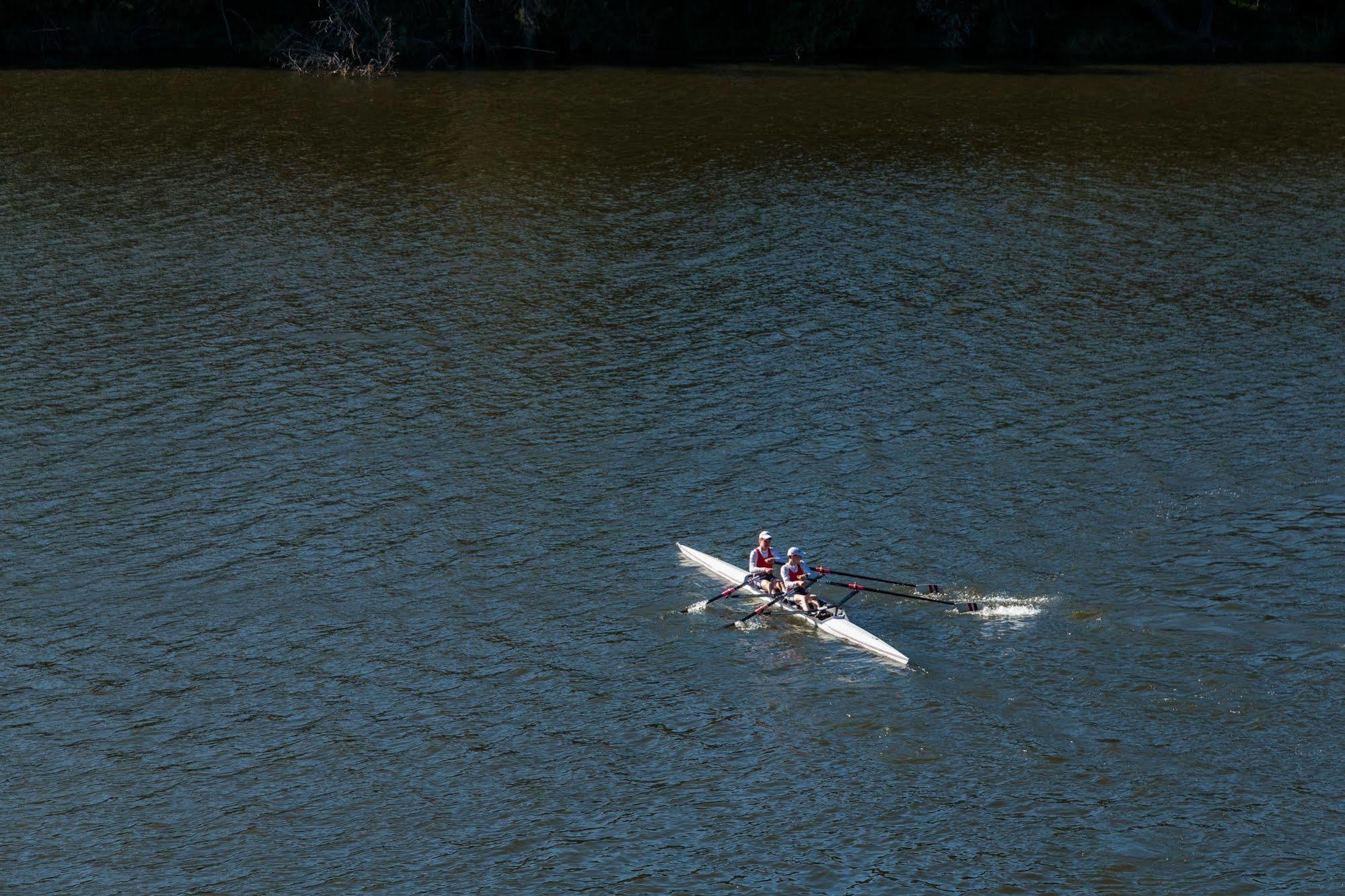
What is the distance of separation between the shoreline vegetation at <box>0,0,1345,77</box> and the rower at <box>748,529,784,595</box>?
6634 cm

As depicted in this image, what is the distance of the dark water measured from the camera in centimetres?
2773

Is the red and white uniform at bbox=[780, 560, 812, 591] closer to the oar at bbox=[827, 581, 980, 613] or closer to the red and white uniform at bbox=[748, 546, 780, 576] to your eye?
the red and white uniform at bbox=[748, 546, 780, 576]

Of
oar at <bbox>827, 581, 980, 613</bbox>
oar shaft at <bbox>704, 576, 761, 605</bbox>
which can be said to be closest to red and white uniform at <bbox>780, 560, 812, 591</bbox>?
oar shaft at <bbox>704, 576, 761, 605</bbox>

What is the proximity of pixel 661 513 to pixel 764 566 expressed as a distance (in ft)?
17.8

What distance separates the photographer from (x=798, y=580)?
34094mm

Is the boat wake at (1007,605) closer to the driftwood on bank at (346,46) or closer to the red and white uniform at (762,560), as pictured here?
the red and white uniform at (762,560)

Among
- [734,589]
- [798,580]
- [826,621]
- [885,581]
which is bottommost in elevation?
[826,621]

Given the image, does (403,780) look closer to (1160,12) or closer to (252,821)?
(252,821)

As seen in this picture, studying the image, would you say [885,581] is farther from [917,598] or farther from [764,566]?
[764,566]

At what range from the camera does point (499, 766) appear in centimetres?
2936

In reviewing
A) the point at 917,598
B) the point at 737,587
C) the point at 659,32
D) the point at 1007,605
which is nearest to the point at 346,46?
the point at 659,32

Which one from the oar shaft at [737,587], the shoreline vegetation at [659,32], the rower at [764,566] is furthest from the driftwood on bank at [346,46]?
the oar shaft at [737,587]

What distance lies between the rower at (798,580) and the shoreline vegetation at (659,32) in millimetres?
67351

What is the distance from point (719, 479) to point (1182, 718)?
1555 cm
